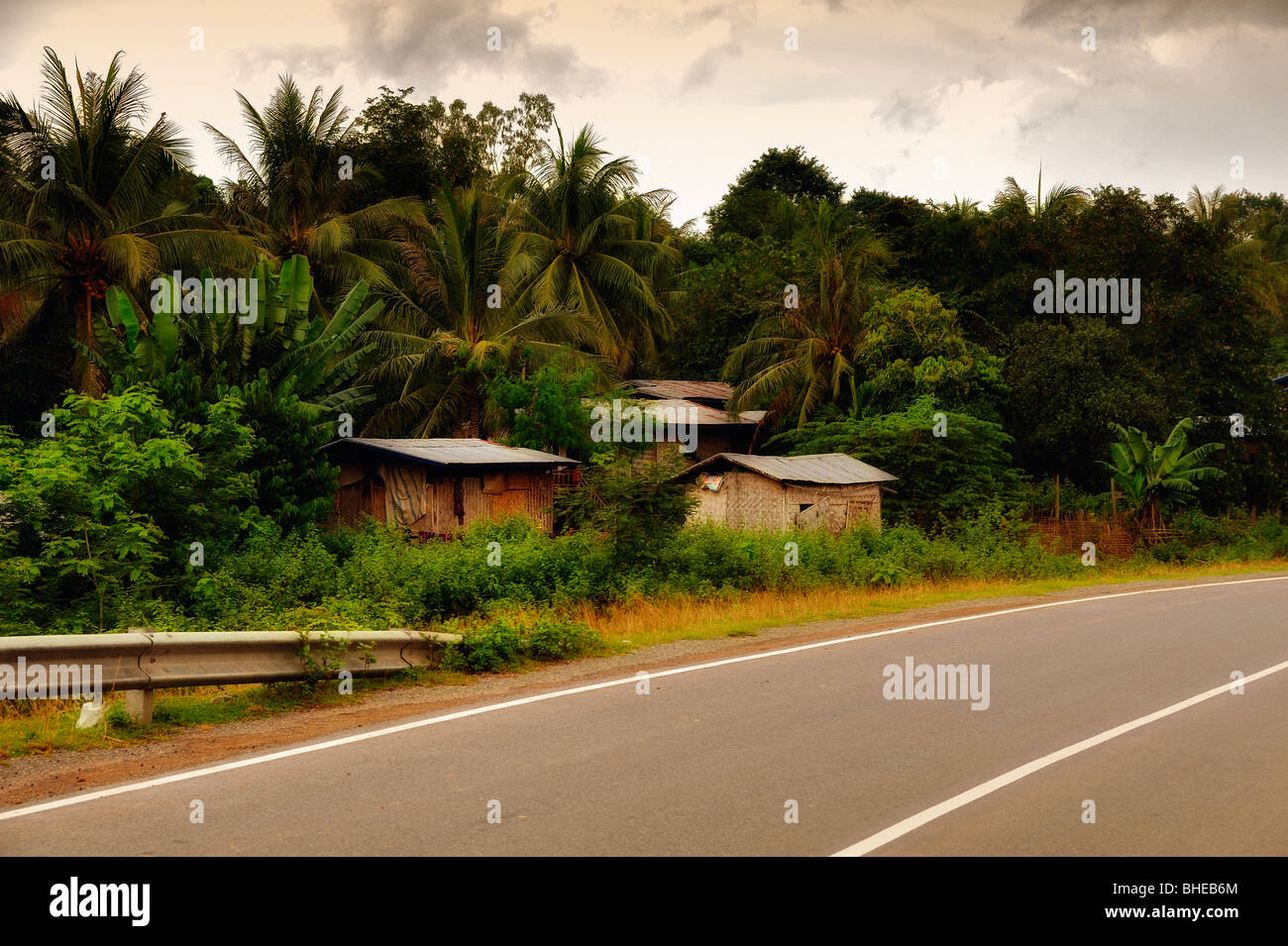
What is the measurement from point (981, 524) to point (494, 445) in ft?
40.1

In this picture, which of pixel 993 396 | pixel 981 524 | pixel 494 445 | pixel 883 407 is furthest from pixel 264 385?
pixel 993 396

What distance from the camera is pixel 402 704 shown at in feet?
32.1

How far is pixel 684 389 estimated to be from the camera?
43.7m

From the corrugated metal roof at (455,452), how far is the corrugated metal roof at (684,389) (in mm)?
14740

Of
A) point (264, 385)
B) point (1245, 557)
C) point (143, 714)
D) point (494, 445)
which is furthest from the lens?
point (1245, 557)

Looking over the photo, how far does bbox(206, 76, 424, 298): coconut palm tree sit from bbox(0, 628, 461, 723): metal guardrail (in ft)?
85.3

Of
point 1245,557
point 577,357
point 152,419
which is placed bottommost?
point 1245,557

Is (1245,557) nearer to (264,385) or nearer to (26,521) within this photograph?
(264,385)

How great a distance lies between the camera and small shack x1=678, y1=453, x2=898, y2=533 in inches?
1043

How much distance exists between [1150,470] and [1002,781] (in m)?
28.1

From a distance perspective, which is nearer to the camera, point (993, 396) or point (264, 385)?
point (264, 385)

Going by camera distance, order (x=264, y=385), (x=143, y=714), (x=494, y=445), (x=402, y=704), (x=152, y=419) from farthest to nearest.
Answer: (x=494, y=445) < (x=264, y=385) < (x=152, y=419) < (x=402, y=704) < (x=143, y=714)
